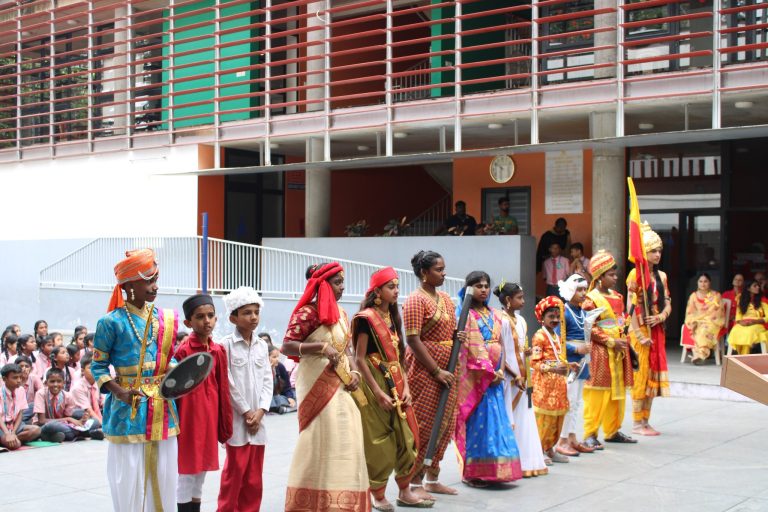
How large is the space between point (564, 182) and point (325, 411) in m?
12.1

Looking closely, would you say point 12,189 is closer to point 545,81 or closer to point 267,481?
point 545,81

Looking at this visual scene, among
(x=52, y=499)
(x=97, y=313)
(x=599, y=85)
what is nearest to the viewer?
(x=52, y=499)

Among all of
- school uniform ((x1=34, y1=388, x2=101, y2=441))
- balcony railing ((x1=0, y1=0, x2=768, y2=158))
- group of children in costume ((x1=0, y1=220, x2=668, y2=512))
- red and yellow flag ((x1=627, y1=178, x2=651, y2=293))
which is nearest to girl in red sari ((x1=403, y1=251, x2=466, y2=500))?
group of children in costume ((x1=0, y1=220, x2=668, y2=512))

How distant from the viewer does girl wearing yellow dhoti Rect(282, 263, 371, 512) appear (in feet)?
19.9

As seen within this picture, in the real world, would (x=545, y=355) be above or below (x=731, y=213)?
below

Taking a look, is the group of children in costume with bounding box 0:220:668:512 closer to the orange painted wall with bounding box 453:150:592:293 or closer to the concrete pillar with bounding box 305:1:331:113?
the orange painted wall with bounding box 453:150:592:293

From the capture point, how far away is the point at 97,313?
20125mm

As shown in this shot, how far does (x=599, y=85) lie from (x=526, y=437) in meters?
7.71

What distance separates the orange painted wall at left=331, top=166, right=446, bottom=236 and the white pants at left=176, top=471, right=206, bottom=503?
16.1 meters

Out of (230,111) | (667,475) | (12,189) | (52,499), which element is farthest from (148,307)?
(12,189)

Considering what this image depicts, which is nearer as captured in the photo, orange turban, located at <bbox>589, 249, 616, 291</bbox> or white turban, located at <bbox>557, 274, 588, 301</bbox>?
white turban, located at <bbox>557, 274, 588, 301</bbox>

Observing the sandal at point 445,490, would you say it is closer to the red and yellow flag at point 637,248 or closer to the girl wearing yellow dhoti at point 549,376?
the girl wearing yellow dhoti at point 549,376

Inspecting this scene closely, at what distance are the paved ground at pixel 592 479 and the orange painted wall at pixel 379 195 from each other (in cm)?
1237

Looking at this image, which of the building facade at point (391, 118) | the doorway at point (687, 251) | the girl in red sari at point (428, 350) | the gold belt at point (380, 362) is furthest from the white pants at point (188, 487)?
the doorway at point (687, 251)
